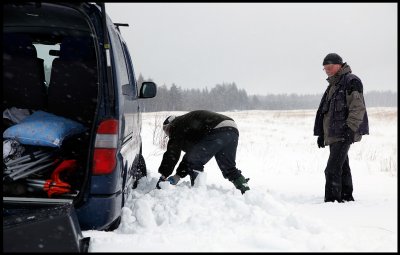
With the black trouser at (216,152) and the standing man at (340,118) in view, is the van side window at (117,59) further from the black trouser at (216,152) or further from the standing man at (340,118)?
the standing man at (340,118)

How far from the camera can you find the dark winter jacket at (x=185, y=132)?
527 centimetres

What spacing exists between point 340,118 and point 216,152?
163cm

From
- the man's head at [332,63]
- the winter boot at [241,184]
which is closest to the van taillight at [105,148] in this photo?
the winter boot at [241,184]

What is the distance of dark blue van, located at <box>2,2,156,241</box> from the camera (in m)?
3.12

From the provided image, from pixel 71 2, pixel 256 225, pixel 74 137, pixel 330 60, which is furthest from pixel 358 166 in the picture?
pixel 71 2

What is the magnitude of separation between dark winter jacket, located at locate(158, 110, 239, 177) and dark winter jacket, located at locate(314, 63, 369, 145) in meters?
1.24

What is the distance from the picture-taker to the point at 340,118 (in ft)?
16.9

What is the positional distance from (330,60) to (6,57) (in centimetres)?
379

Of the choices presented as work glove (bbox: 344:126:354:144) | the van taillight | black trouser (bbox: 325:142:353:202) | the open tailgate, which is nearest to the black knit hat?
work glove (bbox: 344:126:354:144)

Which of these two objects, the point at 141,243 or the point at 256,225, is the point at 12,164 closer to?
the point at 141,243

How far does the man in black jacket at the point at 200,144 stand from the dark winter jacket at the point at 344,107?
1.23 meters

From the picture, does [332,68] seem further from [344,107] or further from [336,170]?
[336,170]

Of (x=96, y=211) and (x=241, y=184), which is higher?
(x=96, y=211)

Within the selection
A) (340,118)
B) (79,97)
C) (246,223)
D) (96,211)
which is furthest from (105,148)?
(340,118)
